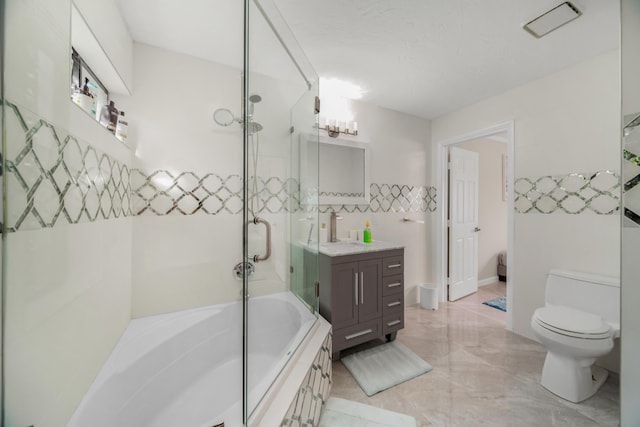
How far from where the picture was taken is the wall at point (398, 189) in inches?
96.3

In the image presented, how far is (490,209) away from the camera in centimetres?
346

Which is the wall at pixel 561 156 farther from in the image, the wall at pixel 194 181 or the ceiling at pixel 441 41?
the wall at pixel 194 181

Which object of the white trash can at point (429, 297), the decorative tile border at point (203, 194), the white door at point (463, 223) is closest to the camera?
the decorative tile border at point (203, 194)

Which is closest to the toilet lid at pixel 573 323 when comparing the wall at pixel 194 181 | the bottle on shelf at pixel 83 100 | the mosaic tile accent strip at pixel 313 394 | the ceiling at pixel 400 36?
the mosaic tile accent strip at pixel 313 394

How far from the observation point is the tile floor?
4.14ft

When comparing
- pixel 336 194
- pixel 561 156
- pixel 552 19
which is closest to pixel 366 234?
pixel 336 194

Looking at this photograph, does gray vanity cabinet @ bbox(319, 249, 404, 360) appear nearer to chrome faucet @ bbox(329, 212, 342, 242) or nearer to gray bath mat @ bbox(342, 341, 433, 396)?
gray bath mat @ bbox(342, 341, 433, 396)

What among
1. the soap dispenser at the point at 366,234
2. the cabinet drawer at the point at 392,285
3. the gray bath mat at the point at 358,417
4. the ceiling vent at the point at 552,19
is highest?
the ceiling vent at the point at 552,19

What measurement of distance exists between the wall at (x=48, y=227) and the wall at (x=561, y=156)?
3.03 m

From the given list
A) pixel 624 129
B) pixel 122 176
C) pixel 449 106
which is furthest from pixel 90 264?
pixel 449 106

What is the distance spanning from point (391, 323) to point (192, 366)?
1499 millimetres

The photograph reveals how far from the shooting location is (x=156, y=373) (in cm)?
119

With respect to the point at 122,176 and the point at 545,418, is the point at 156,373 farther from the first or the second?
the point at 545,418

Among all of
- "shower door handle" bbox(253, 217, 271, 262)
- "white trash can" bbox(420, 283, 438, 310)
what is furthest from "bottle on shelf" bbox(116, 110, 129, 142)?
"white trash can" bbox(420, 283, 438, 310)
